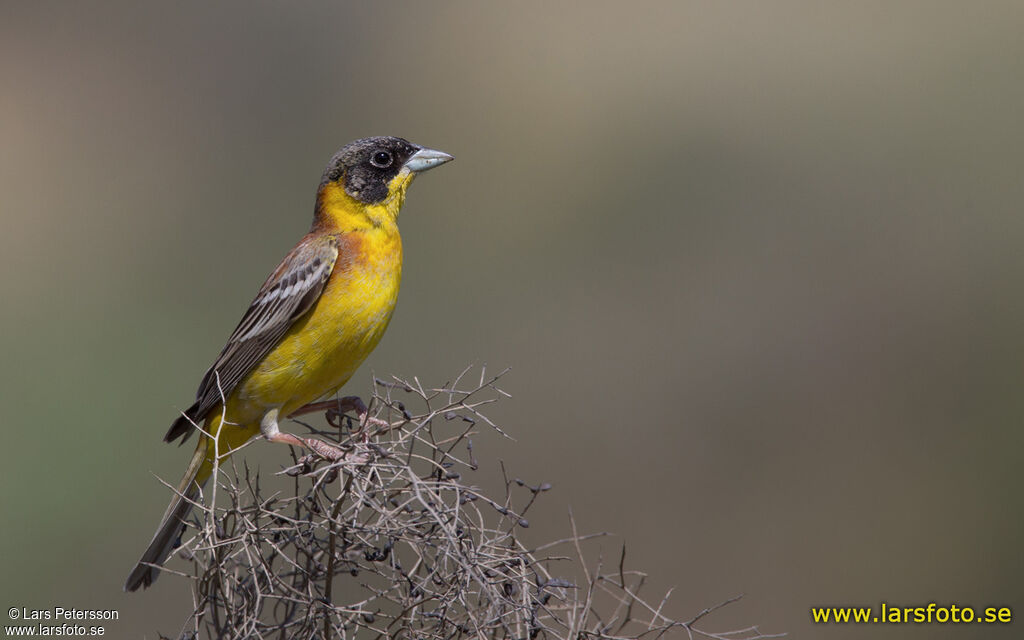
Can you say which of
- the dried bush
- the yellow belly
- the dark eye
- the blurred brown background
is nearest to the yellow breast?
the yellow belly

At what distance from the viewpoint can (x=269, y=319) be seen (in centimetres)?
530

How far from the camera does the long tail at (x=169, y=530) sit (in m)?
4.82

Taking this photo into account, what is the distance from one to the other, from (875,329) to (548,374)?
3508 millimetres

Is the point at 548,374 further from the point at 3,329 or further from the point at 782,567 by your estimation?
the point at 3,329

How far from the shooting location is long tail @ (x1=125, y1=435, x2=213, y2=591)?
4.82 m

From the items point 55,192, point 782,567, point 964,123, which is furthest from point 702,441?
point 55,192

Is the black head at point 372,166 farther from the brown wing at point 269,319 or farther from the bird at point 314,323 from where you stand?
the brown wing at point 269,319

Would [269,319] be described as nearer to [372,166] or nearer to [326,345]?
[326,345]

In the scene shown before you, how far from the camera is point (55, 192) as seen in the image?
1484 centimetres

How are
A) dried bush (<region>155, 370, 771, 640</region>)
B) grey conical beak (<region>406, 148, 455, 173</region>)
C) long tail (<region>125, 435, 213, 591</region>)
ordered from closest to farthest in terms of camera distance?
dried bush (<region>155, 370, 771, 640</region>) → long tail (<region>125, 435, 213, 591</region>) → grey conical beak (<region>406, 148, 455, 173</region>)

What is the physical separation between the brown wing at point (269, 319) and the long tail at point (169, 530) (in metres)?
0.19

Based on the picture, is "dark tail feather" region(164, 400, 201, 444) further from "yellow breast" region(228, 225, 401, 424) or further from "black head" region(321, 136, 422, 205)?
"black head" region(321, 136, 422, 205)

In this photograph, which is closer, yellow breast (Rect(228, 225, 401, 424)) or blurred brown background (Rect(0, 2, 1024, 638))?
yellow breast (Rect(228, 225, 401, 424))

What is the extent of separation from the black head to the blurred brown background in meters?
3.76
